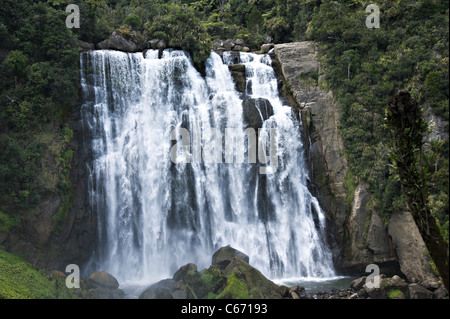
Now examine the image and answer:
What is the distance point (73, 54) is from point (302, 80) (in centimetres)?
1643

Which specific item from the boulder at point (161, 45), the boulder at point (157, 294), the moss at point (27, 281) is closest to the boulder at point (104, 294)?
the moss at point (27, 281)

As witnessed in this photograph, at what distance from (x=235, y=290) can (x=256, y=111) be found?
1306 cm

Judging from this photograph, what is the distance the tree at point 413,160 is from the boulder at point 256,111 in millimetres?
12336

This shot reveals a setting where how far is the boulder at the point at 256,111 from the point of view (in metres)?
25.2

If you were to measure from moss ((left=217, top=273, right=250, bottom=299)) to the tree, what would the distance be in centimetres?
775

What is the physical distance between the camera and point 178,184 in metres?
23.2

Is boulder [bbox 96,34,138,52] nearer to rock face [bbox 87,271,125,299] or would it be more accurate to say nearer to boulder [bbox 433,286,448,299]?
rock face [bbox 87,271,125,299]

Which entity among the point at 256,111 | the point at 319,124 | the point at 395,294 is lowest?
the point at 395,294

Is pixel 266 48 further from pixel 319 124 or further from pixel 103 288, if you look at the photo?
pixel 103 288

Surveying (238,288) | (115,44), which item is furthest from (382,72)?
(115,44)

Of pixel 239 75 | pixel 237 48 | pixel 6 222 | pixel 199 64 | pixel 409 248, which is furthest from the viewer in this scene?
pixel 237 48

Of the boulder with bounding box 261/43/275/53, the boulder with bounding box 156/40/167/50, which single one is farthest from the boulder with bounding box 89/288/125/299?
the boulder with bounding box 261/43/275/53

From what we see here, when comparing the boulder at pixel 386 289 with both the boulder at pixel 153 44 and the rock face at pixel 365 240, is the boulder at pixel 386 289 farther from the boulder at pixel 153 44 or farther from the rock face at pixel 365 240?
the boulder at pixel 153 44
